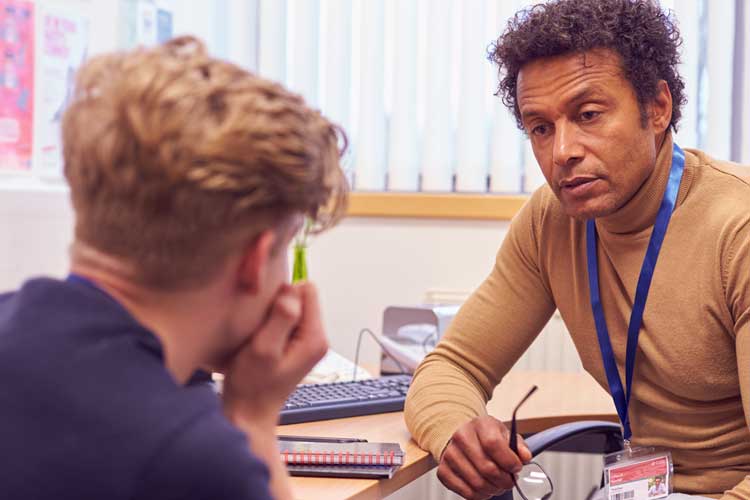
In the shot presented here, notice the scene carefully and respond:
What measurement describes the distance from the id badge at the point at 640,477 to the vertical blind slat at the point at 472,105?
4.82 ft

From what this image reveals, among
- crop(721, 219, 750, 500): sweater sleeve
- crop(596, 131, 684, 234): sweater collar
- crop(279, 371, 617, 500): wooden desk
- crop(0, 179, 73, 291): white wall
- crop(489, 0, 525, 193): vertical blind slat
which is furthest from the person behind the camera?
crop(489, 0, 525, 193): vertical blind slat

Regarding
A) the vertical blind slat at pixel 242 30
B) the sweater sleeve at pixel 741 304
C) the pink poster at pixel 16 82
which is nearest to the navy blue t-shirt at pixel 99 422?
the sweater sleeve at pixel 741 304

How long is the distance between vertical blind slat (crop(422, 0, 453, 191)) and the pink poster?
3.89 ft

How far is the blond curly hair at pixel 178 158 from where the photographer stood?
70 cm

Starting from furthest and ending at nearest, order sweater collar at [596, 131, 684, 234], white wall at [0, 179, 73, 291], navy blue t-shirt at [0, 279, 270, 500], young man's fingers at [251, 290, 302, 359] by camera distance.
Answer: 1. white wall at [0, 179, 73, 291]
2. sweater collar at [596, 131, 684, 234]
3. young man's fingers at [251, 290, 302, 359]
4. navy blue t-shirt at [0, 279, 270, 500]

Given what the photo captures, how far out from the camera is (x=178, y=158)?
0.70 meters

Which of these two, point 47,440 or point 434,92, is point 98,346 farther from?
point 434,92

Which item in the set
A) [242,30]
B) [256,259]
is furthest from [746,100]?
Answer: [256,259]

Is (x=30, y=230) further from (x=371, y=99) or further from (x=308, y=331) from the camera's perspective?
(x=308, y=331)

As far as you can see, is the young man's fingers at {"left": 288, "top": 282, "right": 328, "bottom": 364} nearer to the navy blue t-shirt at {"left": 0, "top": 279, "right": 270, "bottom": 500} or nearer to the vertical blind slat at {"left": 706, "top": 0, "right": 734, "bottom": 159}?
the navy blue t-shirt at {"left": 0, "top": 279, "right": 270, "bottom": 500}

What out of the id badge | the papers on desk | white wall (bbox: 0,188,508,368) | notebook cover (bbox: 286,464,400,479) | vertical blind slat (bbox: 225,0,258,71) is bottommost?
the id badge

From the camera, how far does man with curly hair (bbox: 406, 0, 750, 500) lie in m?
1.53

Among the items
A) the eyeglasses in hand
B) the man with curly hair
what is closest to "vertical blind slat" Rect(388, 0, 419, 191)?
the man with curly hair

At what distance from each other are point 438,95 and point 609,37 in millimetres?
1299
